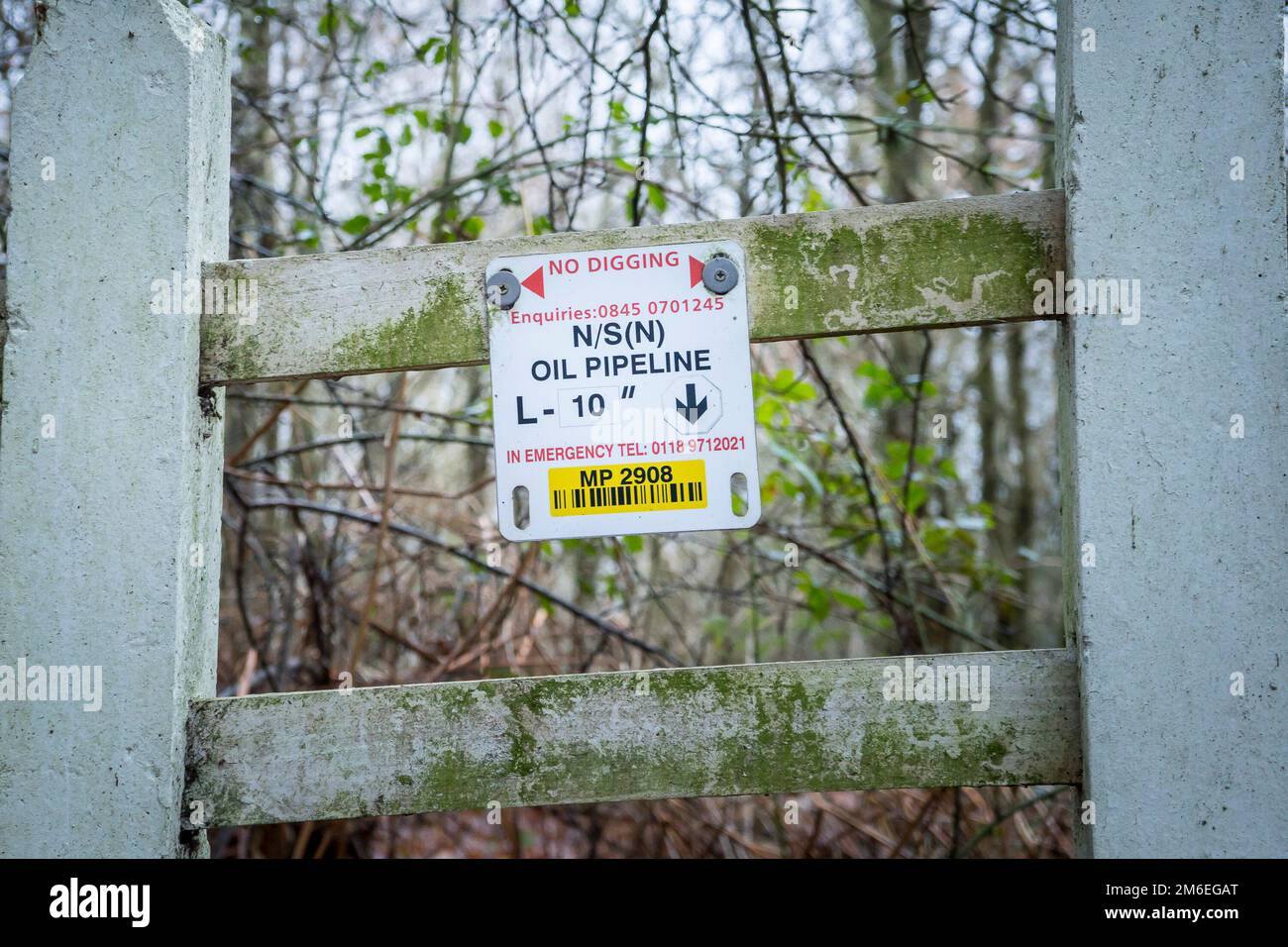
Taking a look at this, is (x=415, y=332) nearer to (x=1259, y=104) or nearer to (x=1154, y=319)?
(x=1154, y=319)

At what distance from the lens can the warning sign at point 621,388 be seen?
1614 millimetres

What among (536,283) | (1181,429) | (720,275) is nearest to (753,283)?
(720,275)

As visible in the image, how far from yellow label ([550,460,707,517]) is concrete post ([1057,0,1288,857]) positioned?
0.64 metres

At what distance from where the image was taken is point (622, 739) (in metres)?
1.57

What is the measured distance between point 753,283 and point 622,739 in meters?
0.83

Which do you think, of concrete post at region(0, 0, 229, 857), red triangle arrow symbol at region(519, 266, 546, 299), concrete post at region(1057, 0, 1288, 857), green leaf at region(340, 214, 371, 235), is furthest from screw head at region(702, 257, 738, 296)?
green leaf at region(340, 214, 371, 235)

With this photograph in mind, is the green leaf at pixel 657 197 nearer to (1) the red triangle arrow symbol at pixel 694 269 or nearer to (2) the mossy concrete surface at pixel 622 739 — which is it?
(1) the red triangle arrow symbol at pixel 694 269

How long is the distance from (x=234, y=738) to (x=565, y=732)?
0.58 m

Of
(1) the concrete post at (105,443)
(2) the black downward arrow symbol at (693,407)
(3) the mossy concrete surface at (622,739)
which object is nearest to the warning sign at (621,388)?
(2) the black downward arrow symbol at (693,407)

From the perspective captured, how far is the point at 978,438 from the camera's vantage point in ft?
27.7

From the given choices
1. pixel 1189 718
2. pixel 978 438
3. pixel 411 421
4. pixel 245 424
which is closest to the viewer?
pixel 1189 718

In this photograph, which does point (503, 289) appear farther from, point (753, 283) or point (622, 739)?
point (622, 739)

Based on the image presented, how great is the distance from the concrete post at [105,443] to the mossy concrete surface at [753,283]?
12cm

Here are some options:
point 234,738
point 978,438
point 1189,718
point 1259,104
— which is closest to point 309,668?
point 234,738
